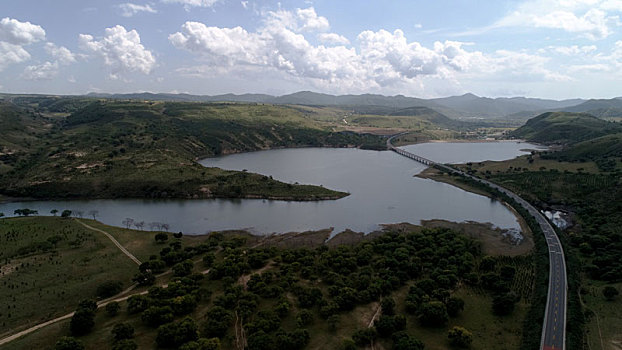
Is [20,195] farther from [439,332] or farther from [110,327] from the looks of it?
[439,332]

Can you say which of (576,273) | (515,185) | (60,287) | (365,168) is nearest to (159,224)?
(60,287)

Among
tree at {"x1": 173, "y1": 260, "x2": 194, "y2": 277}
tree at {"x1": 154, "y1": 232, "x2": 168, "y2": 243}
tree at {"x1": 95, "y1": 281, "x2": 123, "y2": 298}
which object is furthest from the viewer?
tree at {"x1": 154, "y1": 232, "x2": 168, "y2": 243}

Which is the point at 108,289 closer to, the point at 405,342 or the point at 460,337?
the point at 405,342

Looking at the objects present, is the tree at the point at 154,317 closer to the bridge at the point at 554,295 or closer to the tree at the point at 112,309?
the tree at the point at 112,309

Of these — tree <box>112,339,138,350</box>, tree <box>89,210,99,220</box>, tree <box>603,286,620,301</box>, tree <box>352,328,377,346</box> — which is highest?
tree <box>603,286,620,301</box>

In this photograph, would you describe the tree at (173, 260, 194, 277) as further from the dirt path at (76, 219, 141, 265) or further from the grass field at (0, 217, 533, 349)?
the dirt path at (76, 219, 141, 265)

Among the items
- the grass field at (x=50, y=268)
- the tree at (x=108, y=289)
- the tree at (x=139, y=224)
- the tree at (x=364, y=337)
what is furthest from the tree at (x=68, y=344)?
the tree at (x=139, y=224)

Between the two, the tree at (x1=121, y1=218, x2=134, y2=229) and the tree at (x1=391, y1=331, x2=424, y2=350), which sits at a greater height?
the tree at (x1=391, y1=331, x2=424, y2=350)

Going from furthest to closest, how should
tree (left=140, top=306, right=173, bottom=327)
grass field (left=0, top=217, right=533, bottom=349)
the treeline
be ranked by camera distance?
tree (left=140, top=306, right=173, bottom=327)
grass field (left=0, top=217, right=533, bottom=349)
the treeline

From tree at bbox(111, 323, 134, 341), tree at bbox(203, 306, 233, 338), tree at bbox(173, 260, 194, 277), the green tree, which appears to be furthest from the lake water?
tree at bbox(111, 323, 134, 341)
